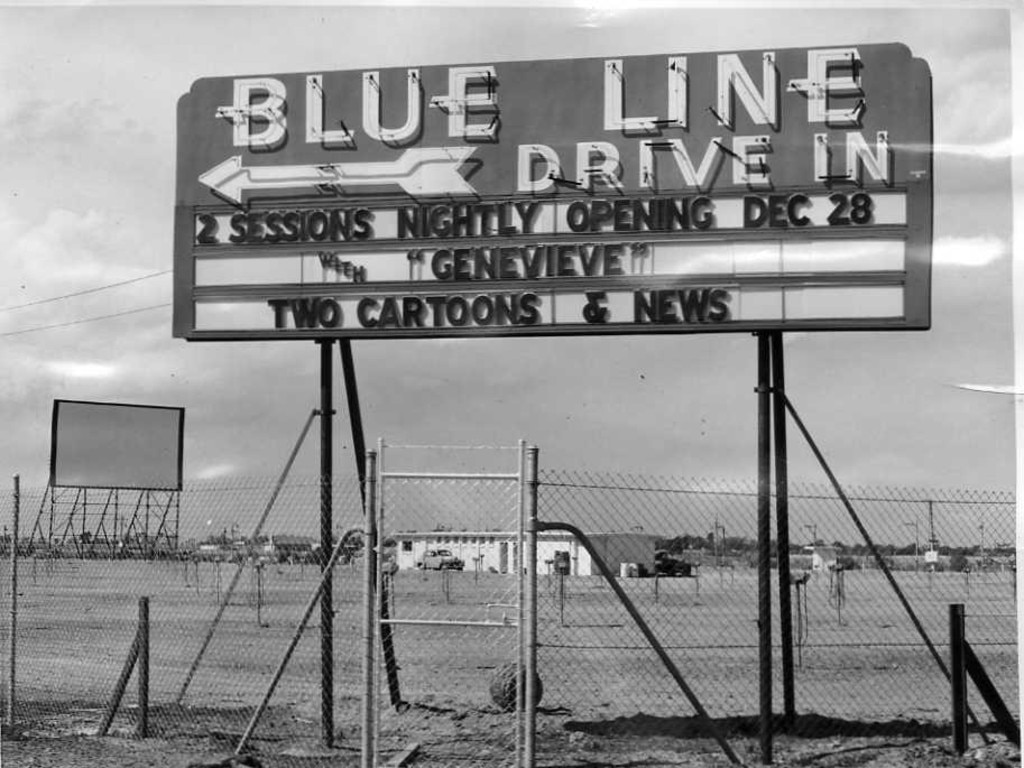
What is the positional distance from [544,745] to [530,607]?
2.05 metres

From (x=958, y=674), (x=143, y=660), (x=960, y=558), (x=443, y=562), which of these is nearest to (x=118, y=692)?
(x=143, y=660)

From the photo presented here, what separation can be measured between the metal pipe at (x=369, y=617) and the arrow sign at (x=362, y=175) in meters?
2.36

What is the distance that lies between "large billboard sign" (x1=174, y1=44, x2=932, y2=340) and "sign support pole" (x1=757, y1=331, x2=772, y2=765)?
45cm

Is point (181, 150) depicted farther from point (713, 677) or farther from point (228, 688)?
point (713, 677)

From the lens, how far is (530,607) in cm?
701

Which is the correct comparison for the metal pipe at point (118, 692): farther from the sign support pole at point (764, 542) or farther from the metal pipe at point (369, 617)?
the sign support pole at point (764, 542)

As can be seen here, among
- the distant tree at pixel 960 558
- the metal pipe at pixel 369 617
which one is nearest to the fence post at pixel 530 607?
the metal pipe at pixel 369 617

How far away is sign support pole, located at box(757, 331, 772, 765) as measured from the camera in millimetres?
8188

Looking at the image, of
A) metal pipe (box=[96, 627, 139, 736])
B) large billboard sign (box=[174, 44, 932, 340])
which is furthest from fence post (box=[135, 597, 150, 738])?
large billboard sign (box=[174, 44, 932, 340])

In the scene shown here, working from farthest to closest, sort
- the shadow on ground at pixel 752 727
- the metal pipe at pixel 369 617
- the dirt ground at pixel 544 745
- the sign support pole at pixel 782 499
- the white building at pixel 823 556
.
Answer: the white building at pixel 823 556
the shadow on ground at pixel 752 727
the sign support pole at pixel 782 499
the dirt ground at pixel 544 745
the metal pipe at pixel 369 617

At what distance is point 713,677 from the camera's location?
531 inches

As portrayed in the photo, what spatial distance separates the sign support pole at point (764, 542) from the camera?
26.9ft

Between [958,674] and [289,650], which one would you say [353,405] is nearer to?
[289,650]

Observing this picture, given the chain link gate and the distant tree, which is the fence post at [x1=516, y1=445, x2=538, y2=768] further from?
the distant tree
